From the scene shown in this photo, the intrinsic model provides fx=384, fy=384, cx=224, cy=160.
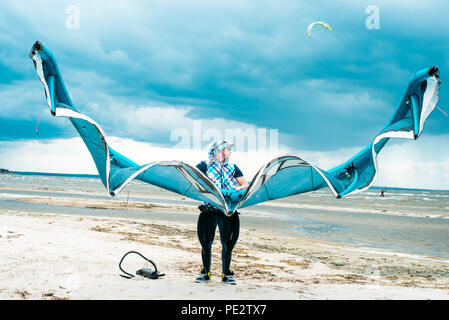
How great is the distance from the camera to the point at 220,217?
526 centimetres

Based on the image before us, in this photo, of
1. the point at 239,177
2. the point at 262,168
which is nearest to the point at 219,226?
the point at 239,177

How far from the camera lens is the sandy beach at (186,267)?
5.15m

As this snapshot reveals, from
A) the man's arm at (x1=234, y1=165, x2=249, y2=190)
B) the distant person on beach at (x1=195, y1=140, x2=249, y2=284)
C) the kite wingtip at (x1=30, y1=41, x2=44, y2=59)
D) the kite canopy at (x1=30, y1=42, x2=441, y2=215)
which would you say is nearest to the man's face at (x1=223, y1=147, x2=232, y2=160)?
the distant person on beach at (x1=195, y1=140, x2=249, y2=284)

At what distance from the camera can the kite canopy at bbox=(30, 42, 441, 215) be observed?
420 cm

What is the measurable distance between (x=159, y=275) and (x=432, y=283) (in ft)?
16.9

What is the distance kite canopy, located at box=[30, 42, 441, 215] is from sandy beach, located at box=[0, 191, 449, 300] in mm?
1412

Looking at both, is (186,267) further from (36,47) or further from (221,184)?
(36,47)

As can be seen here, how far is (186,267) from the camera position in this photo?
7020mm

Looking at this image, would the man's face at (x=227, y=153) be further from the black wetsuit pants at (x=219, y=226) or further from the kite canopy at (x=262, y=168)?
the black wetsuit pants at (x=219, y=226)

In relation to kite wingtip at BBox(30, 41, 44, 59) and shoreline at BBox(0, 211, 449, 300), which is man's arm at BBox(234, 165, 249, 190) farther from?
kite wingtip at BBox(30, 41, 44, 59)

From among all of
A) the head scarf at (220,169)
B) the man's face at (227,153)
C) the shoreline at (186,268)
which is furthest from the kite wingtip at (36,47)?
the shoreline at (186,268)

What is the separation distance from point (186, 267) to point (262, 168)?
330cm

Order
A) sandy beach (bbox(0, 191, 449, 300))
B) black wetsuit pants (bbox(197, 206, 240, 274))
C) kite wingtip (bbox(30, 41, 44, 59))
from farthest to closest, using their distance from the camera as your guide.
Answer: black wetsuit pants (bbox(197, 206, 240, 274)), sandy beach (bbox(0, 191, 449, 300)), kite wingtip (bbox(30, 41, 44, 59))
